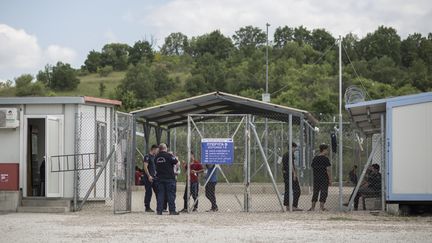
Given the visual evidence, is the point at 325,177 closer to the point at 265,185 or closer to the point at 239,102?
the point at 239,102

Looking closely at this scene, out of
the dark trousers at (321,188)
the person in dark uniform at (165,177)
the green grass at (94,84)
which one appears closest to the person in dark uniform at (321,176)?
the dark trousers at (321,188)

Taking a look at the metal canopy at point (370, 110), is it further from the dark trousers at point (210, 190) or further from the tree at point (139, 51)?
the tree at point (139, 51)

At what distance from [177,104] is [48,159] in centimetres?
346

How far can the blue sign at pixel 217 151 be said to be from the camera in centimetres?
2006

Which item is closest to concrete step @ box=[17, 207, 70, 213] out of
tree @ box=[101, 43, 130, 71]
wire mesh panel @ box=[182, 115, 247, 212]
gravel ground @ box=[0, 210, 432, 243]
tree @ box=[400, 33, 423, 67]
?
gravel ground @ box=[0, 210, 432, 243]

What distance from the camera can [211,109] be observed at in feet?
75.6

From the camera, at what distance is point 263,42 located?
256 feet

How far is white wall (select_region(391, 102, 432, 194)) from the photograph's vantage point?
1869 centimetres

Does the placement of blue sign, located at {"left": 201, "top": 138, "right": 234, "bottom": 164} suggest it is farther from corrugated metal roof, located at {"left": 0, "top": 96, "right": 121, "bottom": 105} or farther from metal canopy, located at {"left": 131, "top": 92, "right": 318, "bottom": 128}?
corrugated metal roof, located at {"left": 0, "top": 96, "right": 121, "bottom": 105}

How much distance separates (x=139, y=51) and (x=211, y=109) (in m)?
61.9

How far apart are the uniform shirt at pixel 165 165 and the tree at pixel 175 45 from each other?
223 ft

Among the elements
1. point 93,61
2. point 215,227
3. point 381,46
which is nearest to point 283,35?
point 381,46

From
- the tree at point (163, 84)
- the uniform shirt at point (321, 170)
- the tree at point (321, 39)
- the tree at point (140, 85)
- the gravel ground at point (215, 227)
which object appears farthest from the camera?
the tree at point (321, 39)

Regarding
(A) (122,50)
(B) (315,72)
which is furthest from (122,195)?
(A) (122,50)
